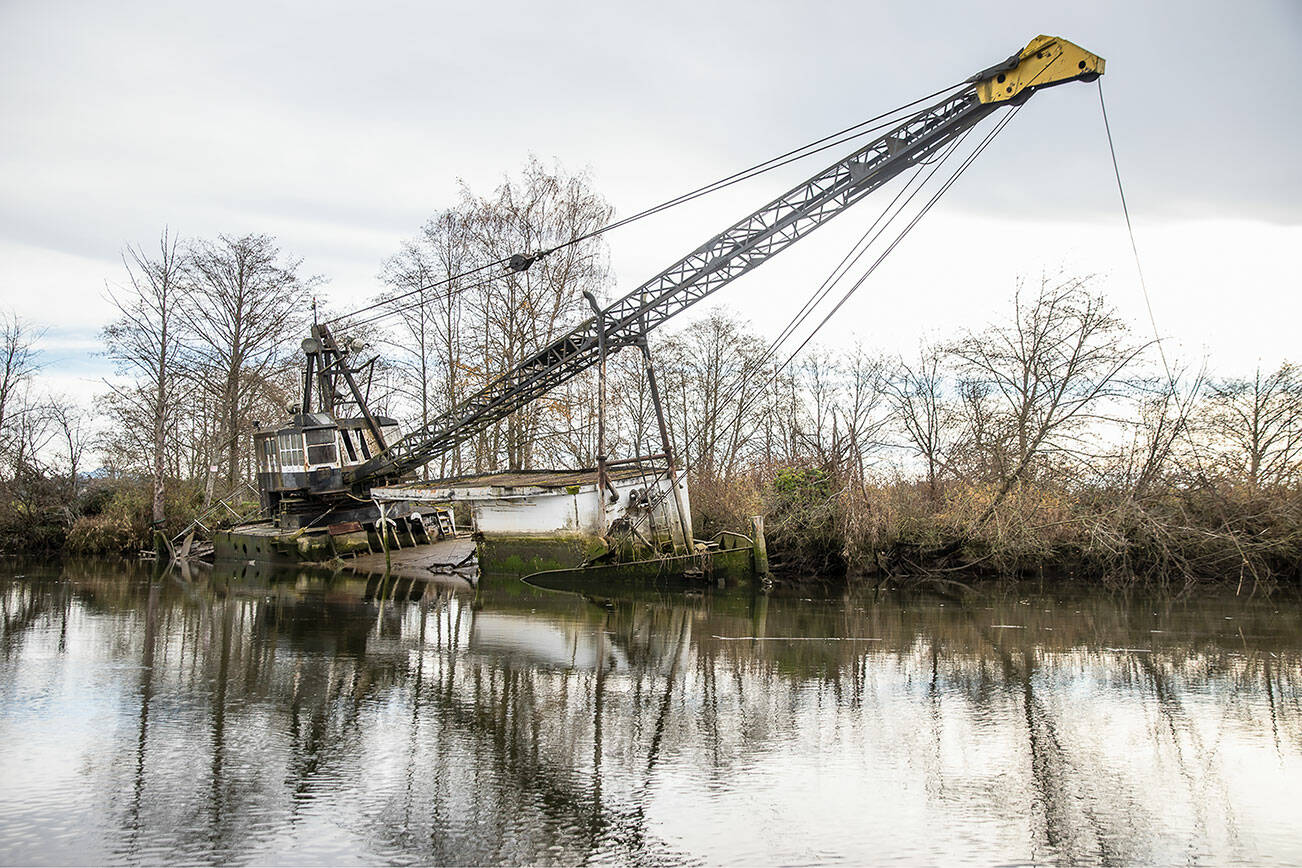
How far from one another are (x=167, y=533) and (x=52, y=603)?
58.2ft

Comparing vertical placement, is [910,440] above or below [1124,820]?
above

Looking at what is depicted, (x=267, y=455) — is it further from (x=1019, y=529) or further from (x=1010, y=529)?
(x=1019, y=529)

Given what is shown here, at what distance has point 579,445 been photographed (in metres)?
31.1

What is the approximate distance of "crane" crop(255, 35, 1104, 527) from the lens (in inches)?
607

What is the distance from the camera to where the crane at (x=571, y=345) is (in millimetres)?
15422

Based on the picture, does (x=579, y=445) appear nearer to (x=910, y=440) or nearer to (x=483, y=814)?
(x=910, y=440)

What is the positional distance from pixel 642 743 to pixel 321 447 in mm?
21992

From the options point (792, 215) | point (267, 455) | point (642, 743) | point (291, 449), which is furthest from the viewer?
point (267, 455)

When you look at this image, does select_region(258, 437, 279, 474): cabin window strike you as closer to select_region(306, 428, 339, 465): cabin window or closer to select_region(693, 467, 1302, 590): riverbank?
select_region(306, 428, 339, 465): cabin window

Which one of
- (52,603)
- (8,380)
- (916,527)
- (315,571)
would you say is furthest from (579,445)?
(8,380)

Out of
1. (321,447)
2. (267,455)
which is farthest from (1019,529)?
(267,455)

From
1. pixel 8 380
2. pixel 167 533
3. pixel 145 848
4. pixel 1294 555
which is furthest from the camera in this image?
pixel 8 380

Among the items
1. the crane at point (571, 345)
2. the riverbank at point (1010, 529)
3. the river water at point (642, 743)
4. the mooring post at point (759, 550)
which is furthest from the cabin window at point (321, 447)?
the river water at point (642, 743)

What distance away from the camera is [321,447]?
26.5m
